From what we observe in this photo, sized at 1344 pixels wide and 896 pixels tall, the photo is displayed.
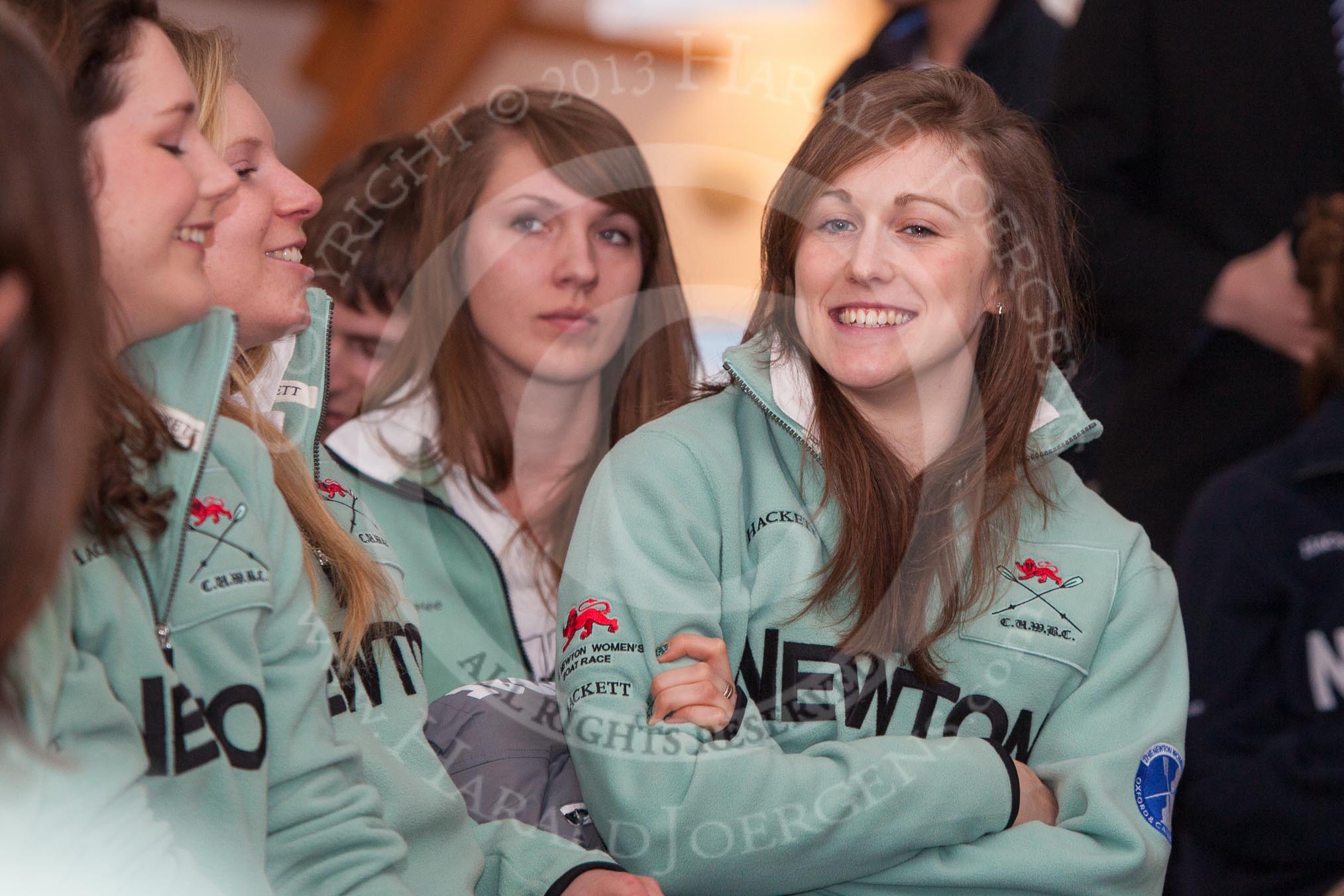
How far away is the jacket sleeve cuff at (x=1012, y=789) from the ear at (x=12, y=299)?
0.75 meters

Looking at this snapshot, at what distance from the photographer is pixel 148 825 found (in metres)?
0.81

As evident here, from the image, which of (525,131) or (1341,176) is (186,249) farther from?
(1341,176)

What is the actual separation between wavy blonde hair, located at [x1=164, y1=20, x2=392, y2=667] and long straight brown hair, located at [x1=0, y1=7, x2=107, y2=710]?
0.30 m

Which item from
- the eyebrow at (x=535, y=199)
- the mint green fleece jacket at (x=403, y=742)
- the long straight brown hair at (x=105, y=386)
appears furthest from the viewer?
the eyebrow at (x=535, y=199)

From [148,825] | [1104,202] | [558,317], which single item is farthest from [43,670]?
[1104,202]

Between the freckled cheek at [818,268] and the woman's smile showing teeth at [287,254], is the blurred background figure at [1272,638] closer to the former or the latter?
the freckled cheek at [818,268]

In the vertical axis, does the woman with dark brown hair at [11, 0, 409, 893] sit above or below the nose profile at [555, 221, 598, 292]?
below

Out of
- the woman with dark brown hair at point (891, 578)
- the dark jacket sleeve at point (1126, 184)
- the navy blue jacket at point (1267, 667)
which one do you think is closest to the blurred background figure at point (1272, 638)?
the navy blue jacket at point (1267, 667)

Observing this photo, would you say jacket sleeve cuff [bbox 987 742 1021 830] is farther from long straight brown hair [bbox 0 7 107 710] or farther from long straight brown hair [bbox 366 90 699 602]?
long straight brown hair [bbox 0 7 107 710]

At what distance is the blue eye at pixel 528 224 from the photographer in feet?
4.81

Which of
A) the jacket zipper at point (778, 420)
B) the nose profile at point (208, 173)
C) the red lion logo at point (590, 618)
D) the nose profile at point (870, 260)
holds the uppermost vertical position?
the nose profile at point (208, 173)

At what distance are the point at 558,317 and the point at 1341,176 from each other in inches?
38.2

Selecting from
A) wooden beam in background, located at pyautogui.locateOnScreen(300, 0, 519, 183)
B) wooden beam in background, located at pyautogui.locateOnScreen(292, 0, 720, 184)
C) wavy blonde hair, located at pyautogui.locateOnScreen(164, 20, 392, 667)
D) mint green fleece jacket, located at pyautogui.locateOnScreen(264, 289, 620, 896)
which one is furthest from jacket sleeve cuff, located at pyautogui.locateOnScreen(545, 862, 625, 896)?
wooden beam in background, located at pyautogui.locateOnScreen(300, 0, 519, 183)

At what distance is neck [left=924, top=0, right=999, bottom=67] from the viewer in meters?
1.97
